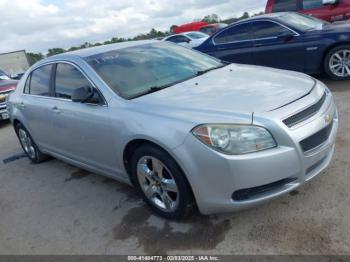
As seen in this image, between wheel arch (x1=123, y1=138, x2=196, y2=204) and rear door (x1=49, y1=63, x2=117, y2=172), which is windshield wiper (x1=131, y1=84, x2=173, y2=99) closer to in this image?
rear door (x1=49, y1=63, x2=117, y2=172)

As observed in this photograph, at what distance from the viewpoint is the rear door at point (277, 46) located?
6926 mm

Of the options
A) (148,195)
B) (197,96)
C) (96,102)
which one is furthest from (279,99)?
(96,102)

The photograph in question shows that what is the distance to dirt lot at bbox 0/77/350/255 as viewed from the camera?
2.80 metres

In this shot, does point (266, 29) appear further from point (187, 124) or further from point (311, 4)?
point (187, 124)

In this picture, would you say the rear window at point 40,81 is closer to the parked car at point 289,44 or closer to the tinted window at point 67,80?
the tinted window at point 67,80

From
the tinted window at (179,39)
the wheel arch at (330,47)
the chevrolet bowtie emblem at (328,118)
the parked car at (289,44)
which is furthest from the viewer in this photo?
the tinted window at (179,39)

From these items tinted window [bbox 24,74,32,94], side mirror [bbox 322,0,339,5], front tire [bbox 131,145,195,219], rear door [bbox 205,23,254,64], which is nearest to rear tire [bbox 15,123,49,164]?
tinted window [bbox 24,74,32,94]

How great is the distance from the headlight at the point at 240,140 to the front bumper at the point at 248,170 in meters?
0.04

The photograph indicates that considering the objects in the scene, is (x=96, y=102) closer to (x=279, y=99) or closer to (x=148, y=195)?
(x=148, y=195)

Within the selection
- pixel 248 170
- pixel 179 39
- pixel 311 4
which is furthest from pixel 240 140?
pixel 179 39

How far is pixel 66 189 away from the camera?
14.6ft

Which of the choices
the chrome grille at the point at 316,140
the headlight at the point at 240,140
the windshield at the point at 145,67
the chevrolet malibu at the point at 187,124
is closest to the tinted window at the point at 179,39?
the chevrolet malibu at the point at 187,124

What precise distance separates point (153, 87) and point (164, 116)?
0.68m

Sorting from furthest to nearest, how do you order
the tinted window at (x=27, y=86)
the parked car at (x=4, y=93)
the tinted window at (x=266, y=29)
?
the parked car at (x=4, y=93) < the tinted window at (x=266, y=29) < the tinted window at (x=27, y=86)
